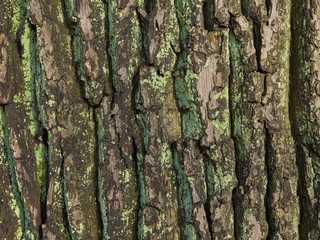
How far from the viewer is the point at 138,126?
1527 mm

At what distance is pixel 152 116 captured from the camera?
1.52 metres

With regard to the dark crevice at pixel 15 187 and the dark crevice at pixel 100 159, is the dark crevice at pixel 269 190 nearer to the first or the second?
the dark crevice at pixel 100 159

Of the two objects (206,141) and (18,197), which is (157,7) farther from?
(18,197)

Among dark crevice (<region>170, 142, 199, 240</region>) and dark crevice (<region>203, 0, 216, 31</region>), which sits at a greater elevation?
dark crevice (<region>203, 0, 216, 31</region>)

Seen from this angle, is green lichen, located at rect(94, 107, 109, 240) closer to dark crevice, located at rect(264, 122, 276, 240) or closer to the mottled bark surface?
the mottled bark surface

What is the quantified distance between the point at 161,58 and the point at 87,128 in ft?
0.97

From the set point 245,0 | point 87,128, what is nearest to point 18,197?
point 87,128

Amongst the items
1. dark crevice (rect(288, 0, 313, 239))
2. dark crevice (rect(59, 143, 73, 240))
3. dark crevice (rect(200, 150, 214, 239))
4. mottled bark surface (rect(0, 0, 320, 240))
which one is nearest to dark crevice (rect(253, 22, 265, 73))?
mottled bark surface (rect(0, 0, 320, 240))

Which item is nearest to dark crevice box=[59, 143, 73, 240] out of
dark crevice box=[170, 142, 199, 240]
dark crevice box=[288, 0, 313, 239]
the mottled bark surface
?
the mottled bark surface

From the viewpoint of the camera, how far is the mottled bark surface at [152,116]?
58.7 inches

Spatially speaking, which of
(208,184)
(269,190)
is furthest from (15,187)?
(269,190)

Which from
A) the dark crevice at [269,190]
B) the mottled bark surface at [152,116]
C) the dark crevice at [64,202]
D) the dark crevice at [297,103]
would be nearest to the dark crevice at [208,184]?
the mottled bark surface at [152,116]

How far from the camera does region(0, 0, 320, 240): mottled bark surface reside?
1.49 metres

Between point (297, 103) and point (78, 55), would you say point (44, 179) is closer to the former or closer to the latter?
point (78, 55)
